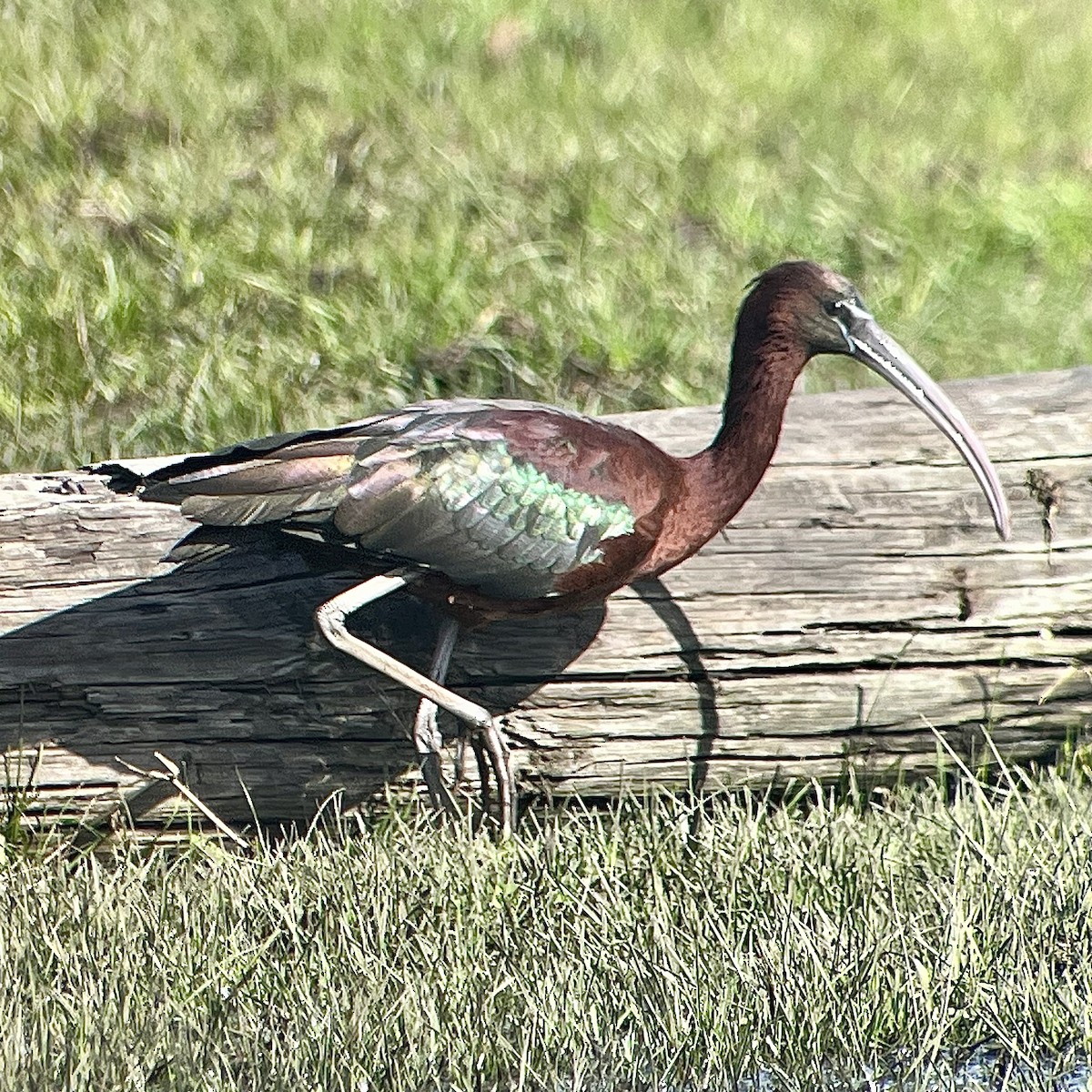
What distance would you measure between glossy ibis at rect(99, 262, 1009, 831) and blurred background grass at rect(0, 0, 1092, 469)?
141 cm

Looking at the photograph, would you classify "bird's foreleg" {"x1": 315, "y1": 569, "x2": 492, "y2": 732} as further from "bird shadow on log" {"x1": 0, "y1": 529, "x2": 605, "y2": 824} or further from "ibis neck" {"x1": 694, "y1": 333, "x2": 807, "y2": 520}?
"ibis neck" {"x1": 694, "y1": 333, "x2": 807, "y2": 520}

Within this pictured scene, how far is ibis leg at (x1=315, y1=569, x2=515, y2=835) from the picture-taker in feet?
13.5

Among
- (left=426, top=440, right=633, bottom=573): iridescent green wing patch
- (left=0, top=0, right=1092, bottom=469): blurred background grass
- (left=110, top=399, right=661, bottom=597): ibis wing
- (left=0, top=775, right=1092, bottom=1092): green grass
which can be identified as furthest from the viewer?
(left=0, top=0, right=1092, bottom=469): blurred background grass

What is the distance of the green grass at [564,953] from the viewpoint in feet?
10.9

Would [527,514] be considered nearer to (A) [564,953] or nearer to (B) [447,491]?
(B) [447,491]

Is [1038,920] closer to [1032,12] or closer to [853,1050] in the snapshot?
[853,1050]

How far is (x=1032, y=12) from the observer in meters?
9.49

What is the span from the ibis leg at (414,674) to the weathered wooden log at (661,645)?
0.12m

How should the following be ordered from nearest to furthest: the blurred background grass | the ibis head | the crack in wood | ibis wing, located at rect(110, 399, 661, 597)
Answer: ibis wing, located at rect(110, 399, 661, 597) → the ibis head → the crack in wood → the blurred background grass

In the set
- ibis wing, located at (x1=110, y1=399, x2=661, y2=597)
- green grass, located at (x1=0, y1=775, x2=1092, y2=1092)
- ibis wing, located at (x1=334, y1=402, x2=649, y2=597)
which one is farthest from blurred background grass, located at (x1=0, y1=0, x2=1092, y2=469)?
green grass, located at (x1=0, y1=775, x2=1092, y2=1092)

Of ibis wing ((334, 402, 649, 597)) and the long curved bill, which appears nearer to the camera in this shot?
ibis wing ((334, 402, 649, 597))

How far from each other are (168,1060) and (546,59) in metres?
5.73

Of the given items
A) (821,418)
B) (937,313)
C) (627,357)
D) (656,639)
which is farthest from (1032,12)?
(656,639)

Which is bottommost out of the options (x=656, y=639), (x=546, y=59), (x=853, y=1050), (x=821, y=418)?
(x=853, y=1050)
